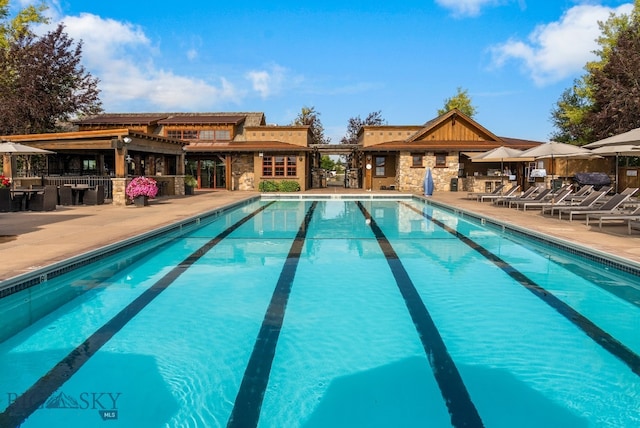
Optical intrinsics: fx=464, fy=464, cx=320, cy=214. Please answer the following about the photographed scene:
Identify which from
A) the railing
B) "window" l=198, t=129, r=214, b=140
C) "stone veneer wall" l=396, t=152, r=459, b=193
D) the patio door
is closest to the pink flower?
the railing

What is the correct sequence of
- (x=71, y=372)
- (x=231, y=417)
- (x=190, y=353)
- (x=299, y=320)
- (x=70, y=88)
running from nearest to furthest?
(x=231, y=417) → (x=71, y=372) → (x=190, y=353) → (x=299, y=320) → (x=70, y=88)

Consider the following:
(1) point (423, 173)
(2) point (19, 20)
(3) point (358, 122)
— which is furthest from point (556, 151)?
(2) point (19, 20)

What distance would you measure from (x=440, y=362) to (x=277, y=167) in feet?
83.1

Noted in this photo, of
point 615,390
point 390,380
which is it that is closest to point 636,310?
point 615,390

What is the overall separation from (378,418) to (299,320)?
2208mm

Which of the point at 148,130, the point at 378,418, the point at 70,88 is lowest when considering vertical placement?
the point at 378,418

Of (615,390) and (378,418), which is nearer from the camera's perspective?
(378,418)

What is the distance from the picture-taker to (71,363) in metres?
4.25

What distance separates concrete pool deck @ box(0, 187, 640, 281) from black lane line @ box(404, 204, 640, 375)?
5.30ft

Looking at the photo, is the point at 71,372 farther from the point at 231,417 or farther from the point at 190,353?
the point at 231,417

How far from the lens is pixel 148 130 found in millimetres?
31125

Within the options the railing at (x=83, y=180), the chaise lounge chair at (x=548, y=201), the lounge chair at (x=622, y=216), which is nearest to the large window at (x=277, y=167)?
the railing at (x=83, y=180)

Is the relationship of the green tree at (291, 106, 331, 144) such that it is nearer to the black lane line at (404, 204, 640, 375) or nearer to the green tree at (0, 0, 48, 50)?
the green tree at (0, 0, 48, 50)

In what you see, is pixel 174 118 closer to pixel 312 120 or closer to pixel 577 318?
pixel 312 120
